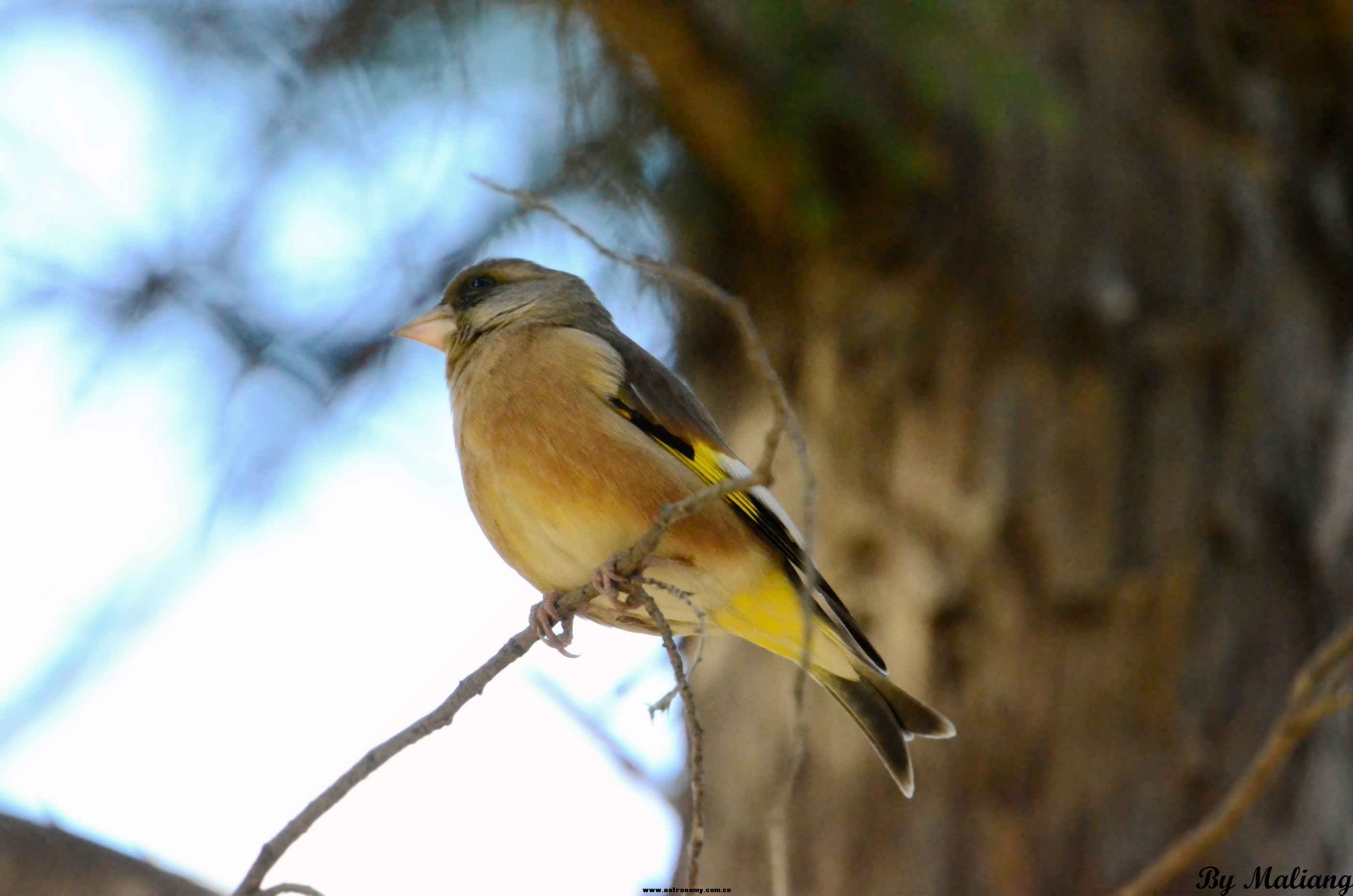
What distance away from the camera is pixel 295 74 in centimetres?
425

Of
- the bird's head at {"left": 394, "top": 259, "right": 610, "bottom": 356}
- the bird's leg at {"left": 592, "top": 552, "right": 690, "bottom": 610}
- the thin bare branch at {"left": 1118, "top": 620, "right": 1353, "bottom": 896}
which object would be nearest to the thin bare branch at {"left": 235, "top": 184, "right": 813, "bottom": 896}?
the bird's leg at {"left": 592, "top": 552, "right": 690, "bottom": 610}

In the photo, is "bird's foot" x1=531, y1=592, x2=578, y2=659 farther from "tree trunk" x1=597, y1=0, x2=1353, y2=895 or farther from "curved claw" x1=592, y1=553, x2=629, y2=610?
"tree trunk" x1=597, y1=0, x2=1353, y2=895

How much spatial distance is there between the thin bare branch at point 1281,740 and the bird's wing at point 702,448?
0.82 m

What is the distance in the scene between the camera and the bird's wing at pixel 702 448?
3170mm

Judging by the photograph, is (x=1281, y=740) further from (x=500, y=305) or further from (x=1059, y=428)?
(x=500, y=305)

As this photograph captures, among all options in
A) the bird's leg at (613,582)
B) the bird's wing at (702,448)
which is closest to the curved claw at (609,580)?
the bird's leg at (613,582)

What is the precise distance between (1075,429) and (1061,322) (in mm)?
378

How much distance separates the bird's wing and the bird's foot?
507 millimetres

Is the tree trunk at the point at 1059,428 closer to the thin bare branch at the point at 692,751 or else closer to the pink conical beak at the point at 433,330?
the pink conical beak at the point at 433,330

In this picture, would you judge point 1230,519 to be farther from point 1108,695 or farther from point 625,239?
point 625,239

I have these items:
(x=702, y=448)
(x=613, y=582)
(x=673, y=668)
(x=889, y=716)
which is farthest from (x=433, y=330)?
(x=673, y=668)

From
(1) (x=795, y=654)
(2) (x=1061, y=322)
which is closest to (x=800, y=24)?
(2) (x=1061, y=322)

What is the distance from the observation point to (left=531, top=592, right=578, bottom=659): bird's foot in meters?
3.09

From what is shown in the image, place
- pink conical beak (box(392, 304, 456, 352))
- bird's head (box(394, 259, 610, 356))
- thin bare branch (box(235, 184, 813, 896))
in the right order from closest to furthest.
Result: 1. thin bare branch (box(235, 184, 813, 896))
2. bird's head (box(394, 259, 610, 356))
3. pink conical beak (box(392, 304, 456, 352))
